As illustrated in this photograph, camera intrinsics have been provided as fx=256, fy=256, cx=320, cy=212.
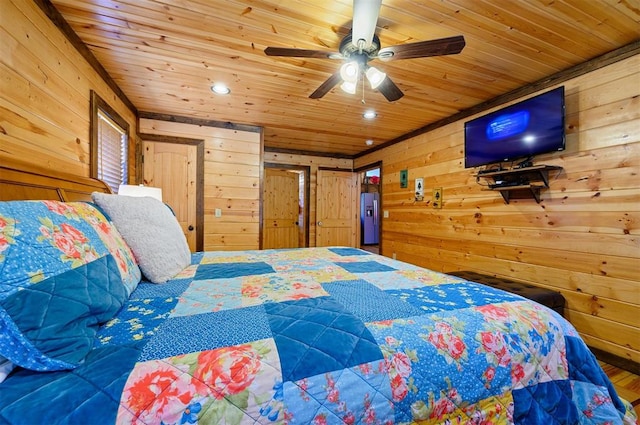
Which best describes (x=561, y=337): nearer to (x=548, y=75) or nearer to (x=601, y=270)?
(x=601, y=270)

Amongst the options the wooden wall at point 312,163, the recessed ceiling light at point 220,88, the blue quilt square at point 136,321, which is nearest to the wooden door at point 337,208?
the wooden wall at point 312,163

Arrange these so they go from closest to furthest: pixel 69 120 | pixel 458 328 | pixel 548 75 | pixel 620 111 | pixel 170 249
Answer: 1. pixel 458 328
2. pixel 170 249
3. pixel 69 120
4. pixel 620 111
5. pixel 548 75

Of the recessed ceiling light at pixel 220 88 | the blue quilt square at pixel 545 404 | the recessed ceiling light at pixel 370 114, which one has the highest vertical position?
the recessed ceiling light at pixel 370 114

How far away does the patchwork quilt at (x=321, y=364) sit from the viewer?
22.3 inches

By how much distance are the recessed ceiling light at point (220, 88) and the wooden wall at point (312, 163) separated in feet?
7.07

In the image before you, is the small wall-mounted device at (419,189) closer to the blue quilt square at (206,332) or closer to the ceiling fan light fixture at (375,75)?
the ceiling fan light fixture at (375,75)

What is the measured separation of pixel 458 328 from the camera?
0.86 meters

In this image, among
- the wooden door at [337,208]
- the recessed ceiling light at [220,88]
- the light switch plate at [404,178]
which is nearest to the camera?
the recessed ceiling light at [220,88]

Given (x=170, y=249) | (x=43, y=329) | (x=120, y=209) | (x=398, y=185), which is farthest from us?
(x=398, y=185)

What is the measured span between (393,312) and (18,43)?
2230 millimetres

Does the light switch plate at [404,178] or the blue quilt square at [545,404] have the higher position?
the light switch plate at [404,178]

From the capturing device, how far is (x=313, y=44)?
188cm

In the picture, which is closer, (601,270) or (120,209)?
(120,209)

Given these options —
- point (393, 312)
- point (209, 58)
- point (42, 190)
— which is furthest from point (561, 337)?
point (209, 58)
